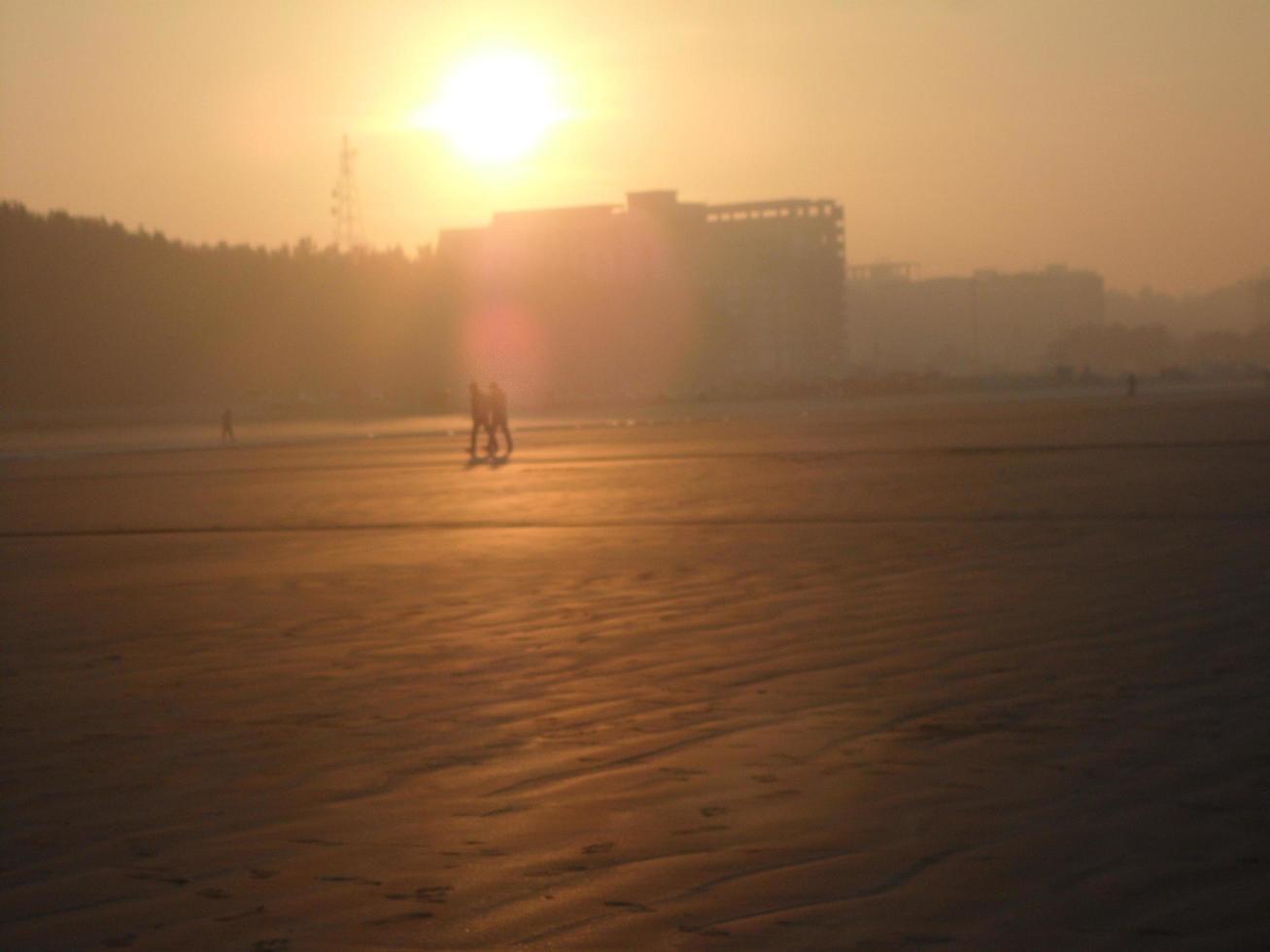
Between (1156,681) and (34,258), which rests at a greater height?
(34,258)

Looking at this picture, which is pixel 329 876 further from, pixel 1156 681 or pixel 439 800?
pixel 1156 681

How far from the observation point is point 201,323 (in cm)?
10075

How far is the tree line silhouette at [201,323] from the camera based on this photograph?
91.2m

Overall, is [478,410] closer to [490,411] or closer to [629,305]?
[490,411]

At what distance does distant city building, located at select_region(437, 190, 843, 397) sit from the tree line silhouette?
5626 millimetres

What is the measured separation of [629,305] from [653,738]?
417 ft

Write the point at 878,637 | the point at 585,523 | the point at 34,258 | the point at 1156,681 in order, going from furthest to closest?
the point at 34,258
the point at 585,523
the point at 878,637
the point at 1156,681

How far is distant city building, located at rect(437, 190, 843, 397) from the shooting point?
120 metres

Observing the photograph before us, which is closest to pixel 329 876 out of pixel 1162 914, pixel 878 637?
pixel 1162 914

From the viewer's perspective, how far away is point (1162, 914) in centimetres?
427

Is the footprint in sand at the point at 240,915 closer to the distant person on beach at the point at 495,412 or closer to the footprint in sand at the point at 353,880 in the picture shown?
the footprint in sand at the point at 353,880

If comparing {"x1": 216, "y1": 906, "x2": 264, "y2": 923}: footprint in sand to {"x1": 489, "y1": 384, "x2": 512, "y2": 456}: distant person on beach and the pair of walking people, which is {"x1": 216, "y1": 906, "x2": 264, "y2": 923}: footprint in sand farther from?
{"x1": 489, "y1": 384, "x2": 512, "y2": 456}: distant person on beach

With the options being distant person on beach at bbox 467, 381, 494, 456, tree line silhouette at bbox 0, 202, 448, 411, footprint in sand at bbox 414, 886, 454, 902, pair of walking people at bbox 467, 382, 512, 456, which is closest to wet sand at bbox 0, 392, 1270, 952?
footprint in sand at bbox 414, 886, 454, 902

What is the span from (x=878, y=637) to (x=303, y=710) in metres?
3.03
